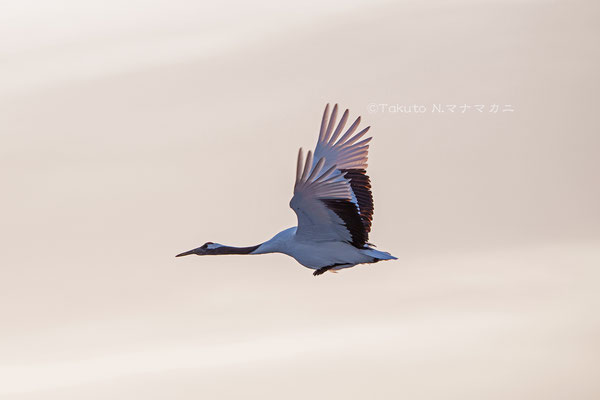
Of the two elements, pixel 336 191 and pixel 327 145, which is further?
pixel 327 145

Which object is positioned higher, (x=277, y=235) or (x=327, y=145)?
(x=327, y=145)

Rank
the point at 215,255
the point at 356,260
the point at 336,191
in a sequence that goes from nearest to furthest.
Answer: the point at 336,191 → the point at 356,260 → the point at 215,255

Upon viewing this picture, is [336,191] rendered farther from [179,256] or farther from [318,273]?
[179,256]

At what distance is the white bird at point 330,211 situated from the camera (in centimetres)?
2244

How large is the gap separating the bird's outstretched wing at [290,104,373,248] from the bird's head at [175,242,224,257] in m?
2.65

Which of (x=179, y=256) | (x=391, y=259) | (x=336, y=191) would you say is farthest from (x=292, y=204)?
(x=179, y=256)

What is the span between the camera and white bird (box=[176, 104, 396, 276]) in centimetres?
2244

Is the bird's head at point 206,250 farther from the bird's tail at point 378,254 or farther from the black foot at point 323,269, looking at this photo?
the bird's tail at point 378,254

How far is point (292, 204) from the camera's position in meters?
22.8

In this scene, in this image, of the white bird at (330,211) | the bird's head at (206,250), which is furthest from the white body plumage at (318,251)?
the bird's head at (206,250)

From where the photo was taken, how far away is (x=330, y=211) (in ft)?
75.7

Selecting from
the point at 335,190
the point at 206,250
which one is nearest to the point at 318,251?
the point at 335,190

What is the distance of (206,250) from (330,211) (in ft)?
13.2

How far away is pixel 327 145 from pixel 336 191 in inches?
114
